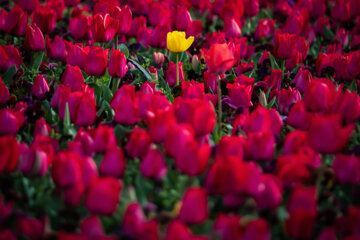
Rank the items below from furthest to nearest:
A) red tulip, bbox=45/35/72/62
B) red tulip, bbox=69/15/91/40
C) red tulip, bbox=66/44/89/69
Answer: red tulip, bbox=69/15/91/40 < red tulip, bbox=45/35/72/62 < red tulip, bbox=66/44/89/69

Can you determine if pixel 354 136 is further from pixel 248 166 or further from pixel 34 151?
pixel 34 151

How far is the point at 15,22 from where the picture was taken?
12.1 ft

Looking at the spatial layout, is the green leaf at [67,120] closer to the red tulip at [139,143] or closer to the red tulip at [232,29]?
the red tulip at [139,143]

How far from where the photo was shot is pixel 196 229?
1875mm

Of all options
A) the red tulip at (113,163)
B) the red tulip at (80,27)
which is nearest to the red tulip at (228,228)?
the red tulip at (113,163)

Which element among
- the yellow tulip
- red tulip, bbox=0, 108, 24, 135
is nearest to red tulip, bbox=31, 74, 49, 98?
red tulip, bbox=0, 108, 24, 135

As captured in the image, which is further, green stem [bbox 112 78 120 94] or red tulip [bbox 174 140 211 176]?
green stem [bbox 112 78 120 94]

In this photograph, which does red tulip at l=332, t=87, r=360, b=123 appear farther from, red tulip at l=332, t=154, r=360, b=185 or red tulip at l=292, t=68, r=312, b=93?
red tulip at l=292, t=68, r=312, b=93

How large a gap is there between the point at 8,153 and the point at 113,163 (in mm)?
416

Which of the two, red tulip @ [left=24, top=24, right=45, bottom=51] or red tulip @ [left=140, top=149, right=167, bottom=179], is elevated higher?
red tulip @ [left=140, top=149, right=167, bottom=179]

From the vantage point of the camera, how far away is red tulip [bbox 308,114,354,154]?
1.97m

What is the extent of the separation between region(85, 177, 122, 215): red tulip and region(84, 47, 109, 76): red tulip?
1362mm

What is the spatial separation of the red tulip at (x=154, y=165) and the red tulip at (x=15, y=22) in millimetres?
2154

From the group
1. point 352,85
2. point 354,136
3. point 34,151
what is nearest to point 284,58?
point 352,85
